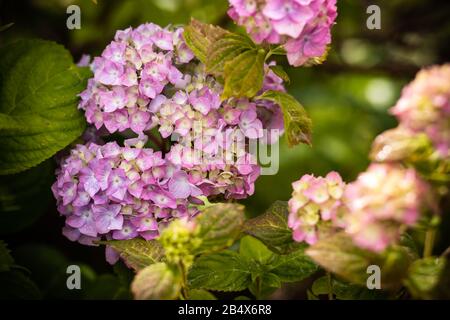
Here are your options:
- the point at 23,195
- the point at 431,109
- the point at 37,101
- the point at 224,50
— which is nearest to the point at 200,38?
the point at 224,50

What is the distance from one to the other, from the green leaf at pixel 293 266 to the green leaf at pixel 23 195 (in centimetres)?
52

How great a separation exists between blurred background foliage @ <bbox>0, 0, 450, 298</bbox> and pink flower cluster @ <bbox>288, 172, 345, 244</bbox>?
1.81 ft

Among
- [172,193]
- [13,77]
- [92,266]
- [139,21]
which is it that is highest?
[139,21]

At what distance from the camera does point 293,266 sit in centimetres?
117

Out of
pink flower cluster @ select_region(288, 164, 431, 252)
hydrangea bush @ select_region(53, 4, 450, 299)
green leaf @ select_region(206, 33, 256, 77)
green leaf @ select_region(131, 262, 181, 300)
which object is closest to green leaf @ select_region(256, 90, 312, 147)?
hydrangea bush @ select_region(53, 4, 450, 299)

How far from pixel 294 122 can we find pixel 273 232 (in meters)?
0.19

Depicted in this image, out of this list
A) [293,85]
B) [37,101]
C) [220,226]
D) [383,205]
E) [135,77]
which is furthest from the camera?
[293,85]

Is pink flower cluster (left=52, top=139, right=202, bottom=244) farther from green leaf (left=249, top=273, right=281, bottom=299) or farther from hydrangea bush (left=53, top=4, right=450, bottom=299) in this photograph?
green leaf (left=249, top=273, right=281, bottom=299)

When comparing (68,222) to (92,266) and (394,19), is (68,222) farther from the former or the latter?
(394,19)

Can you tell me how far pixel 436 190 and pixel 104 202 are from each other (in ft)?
1.61

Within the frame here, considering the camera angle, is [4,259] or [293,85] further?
[293,85]

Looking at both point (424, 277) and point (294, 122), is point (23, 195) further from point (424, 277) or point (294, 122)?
point (424, 277)

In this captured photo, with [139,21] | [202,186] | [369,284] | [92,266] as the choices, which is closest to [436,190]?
[369,284]

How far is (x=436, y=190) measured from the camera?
3.09ft
